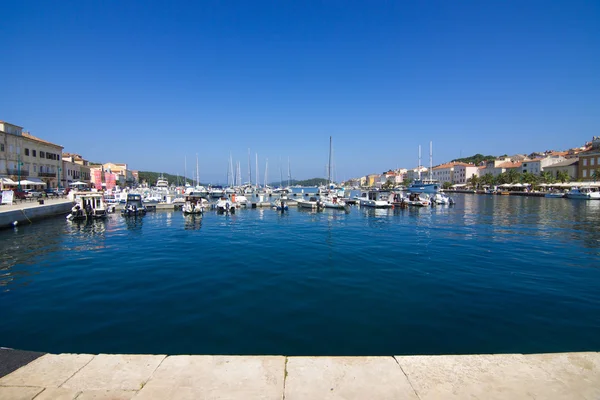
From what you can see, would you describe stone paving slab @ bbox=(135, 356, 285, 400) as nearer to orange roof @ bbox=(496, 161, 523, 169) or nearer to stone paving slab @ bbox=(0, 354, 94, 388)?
stone paving slab @ bbox=(0, 354, 94, 388)

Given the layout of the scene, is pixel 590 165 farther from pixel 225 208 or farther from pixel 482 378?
pixel 482 378

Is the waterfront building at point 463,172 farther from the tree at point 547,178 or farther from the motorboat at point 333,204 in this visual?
the motorboat at point 333,204

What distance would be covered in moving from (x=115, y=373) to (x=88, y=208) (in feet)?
126

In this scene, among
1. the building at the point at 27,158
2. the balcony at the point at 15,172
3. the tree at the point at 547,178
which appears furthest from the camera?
the tree at the point at 547,178

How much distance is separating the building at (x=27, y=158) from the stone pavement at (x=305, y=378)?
5511 centimetres

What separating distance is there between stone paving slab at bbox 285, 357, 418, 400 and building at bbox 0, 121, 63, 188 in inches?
2250

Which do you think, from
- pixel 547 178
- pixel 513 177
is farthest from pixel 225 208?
pixel 513 177

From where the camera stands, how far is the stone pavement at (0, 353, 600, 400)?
153 inches

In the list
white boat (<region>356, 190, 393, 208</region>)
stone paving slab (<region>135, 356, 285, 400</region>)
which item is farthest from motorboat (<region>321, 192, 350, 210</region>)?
stone paving slab (<region>135, 356, 285, 400</region>)

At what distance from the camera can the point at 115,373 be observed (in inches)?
Result: 173

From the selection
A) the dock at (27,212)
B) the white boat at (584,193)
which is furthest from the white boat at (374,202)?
the white boat at (584,193)

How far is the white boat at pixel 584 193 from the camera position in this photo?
71.5 metres

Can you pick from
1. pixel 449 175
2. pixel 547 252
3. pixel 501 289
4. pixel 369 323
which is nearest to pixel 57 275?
pixel 369 323

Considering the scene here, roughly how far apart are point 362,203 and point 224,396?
5660cm
